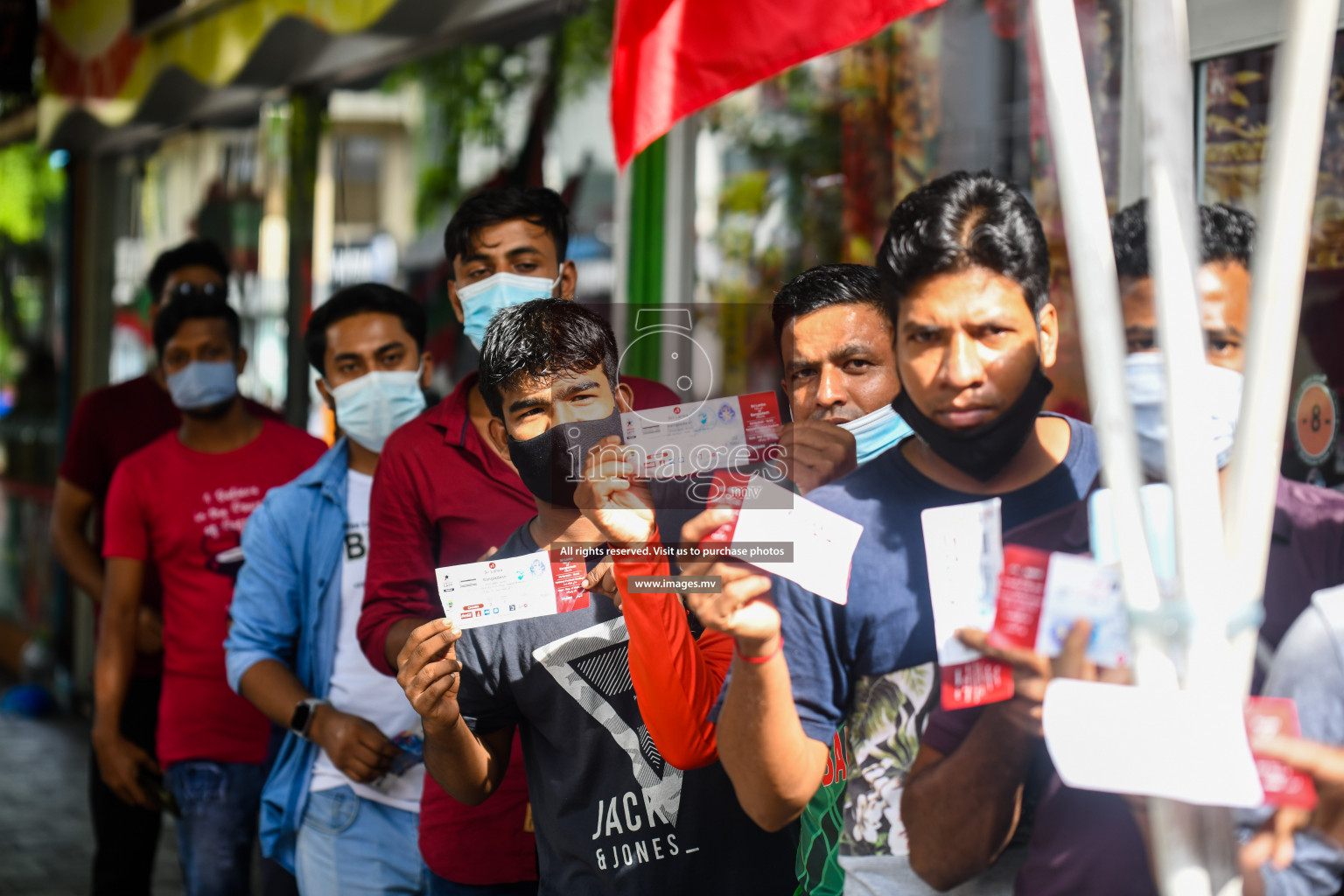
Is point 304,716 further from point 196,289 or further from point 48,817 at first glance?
point 48,817

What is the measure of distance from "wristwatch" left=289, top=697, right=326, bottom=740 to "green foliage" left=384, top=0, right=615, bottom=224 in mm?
2706

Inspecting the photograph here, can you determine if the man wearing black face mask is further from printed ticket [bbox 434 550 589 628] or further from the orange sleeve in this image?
printed ticket [bbox 434 550 589 628]

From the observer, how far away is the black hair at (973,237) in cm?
162

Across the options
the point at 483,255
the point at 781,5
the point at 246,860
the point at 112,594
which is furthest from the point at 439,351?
A: the point at 781,5

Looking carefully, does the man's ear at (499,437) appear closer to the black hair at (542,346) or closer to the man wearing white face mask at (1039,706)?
the black hair at (542,346)

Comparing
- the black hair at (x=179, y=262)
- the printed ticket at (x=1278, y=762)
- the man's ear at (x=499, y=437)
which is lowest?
the printed ticket at (x=1278, y=762)

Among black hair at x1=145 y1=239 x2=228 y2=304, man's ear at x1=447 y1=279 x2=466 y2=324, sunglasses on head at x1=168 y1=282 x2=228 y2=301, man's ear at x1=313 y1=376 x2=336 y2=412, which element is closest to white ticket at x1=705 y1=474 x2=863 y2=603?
man's ear at x1=447 y1=279 x2=466 y2=324

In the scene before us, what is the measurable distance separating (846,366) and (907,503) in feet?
0.69

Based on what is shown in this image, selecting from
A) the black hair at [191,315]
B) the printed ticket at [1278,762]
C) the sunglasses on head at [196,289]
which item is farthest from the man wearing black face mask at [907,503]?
the sunglasses on head at [196,289]

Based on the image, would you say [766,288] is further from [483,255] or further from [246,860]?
[246,860]

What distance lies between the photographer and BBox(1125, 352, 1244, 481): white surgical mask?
1.55 m

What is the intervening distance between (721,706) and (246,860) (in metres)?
2.04

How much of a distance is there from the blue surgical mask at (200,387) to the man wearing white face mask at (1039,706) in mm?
2519

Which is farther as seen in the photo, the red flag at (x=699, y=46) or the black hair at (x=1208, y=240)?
the red flag at (x=699, y=46)
